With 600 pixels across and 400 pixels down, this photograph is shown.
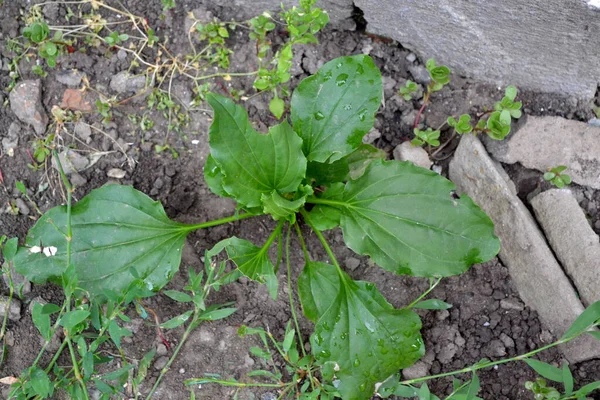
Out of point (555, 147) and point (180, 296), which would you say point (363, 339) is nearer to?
point (180, 296)

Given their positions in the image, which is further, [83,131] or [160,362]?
[83,131]

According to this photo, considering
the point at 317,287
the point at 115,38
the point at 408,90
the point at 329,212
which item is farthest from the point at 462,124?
the point at 115,38

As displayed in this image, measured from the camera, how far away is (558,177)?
2490 millimetres

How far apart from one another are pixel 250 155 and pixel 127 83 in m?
0.81

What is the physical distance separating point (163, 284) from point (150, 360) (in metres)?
0.29

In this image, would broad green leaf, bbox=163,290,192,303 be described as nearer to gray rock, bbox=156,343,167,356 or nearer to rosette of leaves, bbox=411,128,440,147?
gray rock, bbox=156,343,167,356

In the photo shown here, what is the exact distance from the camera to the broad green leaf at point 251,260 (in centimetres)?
224

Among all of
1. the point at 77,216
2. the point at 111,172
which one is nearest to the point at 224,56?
the point at 111,172

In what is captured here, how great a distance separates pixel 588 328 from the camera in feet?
6.87

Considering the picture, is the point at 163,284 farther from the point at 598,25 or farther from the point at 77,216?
the point at 598,25

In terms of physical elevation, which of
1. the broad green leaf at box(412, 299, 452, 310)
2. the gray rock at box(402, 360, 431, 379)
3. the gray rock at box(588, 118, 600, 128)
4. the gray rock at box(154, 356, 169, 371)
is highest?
the gray rock at box(588, 118, 600, 128)

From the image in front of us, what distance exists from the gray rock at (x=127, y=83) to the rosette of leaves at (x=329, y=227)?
0.54 meters

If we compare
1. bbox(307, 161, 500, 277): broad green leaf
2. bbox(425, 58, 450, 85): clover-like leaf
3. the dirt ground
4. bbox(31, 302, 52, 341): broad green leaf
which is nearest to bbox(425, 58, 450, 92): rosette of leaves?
bbox(425, 58, 450, 85): clover-like leaf

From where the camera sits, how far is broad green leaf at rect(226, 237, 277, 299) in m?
2.24
